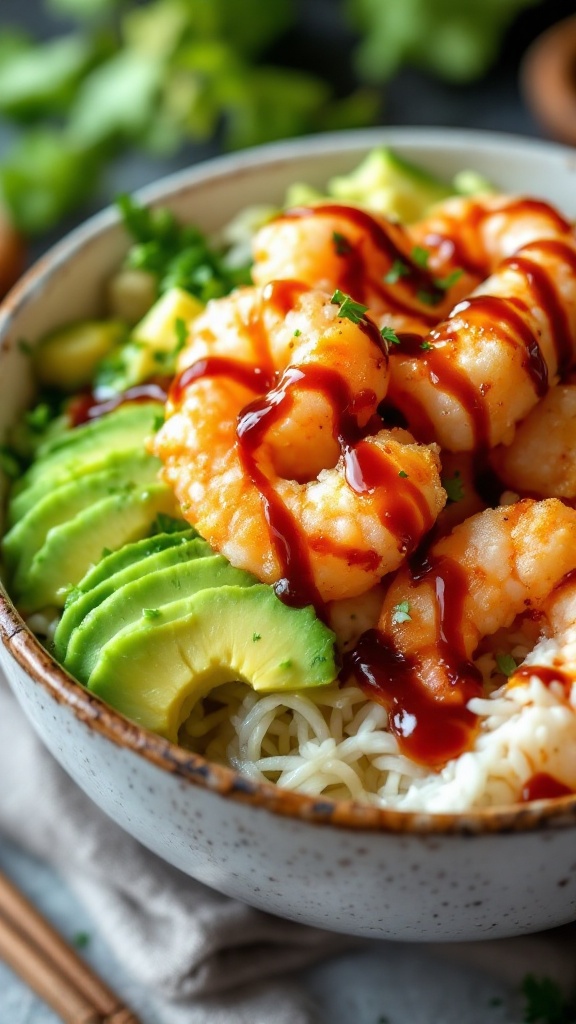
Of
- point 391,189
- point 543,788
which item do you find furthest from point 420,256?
point 543,788

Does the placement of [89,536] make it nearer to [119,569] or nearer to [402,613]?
[119,569]

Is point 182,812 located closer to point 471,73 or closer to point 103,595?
point 103,595

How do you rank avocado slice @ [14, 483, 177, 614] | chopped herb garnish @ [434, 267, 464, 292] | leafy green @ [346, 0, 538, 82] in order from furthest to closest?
1. leafy green @ [346, 0, 538, 82]
2. chopped herb garnish @ [434, 267, 464, 292]
3. avocado slice @ [14, 483, 177, 614]

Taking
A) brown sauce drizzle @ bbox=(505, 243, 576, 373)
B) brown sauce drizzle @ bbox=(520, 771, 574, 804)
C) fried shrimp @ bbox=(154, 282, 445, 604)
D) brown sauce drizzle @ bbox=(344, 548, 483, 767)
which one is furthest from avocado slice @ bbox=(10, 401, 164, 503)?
brown sauce drizzle @ bbox=(520, 771, 574, 804)

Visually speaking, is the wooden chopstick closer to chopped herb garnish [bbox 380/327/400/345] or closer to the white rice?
the white rice

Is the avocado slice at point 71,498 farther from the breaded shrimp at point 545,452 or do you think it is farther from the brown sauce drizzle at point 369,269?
the breaded shrimp at point 545,452

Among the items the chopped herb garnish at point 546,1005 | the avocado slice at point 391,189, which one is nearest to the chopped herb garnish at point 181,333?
the avocado slice at point 391,189

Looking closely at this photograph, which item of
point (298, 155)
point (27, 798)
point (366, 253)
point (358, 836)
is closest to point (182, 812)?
point (358, 836)
